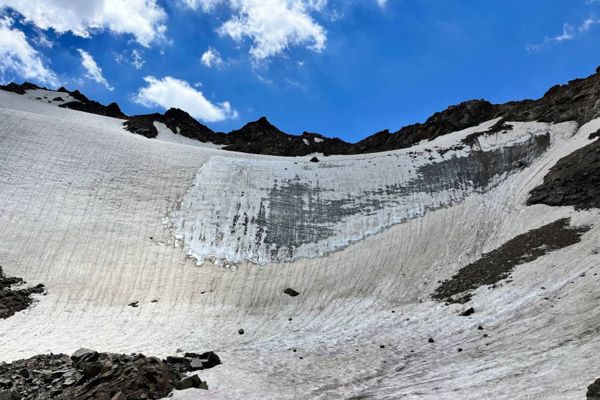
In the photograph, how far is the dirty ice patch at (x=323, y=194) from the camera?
3116 cm

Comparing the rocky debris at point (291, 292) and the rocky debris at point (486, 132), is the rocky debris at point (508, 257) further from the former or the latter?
the rocky debris at point (486, 132)

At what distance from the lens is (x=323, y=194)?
37.2 metres

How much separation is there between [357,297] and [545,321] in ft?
34.8

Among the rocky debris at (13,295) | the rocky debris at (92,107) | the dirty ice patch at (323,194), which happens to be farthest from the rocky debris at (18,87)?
the rocky debris at (13,295)

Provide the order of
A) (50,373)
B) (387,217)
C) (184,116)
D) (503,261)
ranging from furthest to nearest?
(184,116) < (387,217) < (503,261) < (50,373)

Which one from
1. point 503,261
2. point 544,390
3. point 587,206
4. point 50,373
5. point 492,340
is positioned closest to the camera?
point 544,390

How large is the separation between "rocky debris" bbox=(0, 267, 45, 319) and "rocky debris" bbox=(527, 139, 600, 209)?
96.4ft

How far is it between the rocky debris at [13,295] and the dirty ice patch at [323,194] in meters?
8.87

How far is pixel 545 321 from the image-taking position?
15297 mm

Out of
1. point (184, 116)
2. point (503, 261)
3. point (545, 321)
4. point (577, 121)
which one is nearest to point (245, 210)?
point (503, 261)

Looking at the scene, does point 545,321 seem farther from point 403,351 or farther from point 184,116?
point 184,116

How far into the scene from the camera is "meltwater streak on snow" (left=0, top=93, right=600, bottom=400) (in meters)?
13.0

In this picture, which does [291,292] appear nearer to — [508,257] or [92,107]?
[508,257]

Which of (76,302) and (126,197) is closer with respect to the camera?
(76,302)
